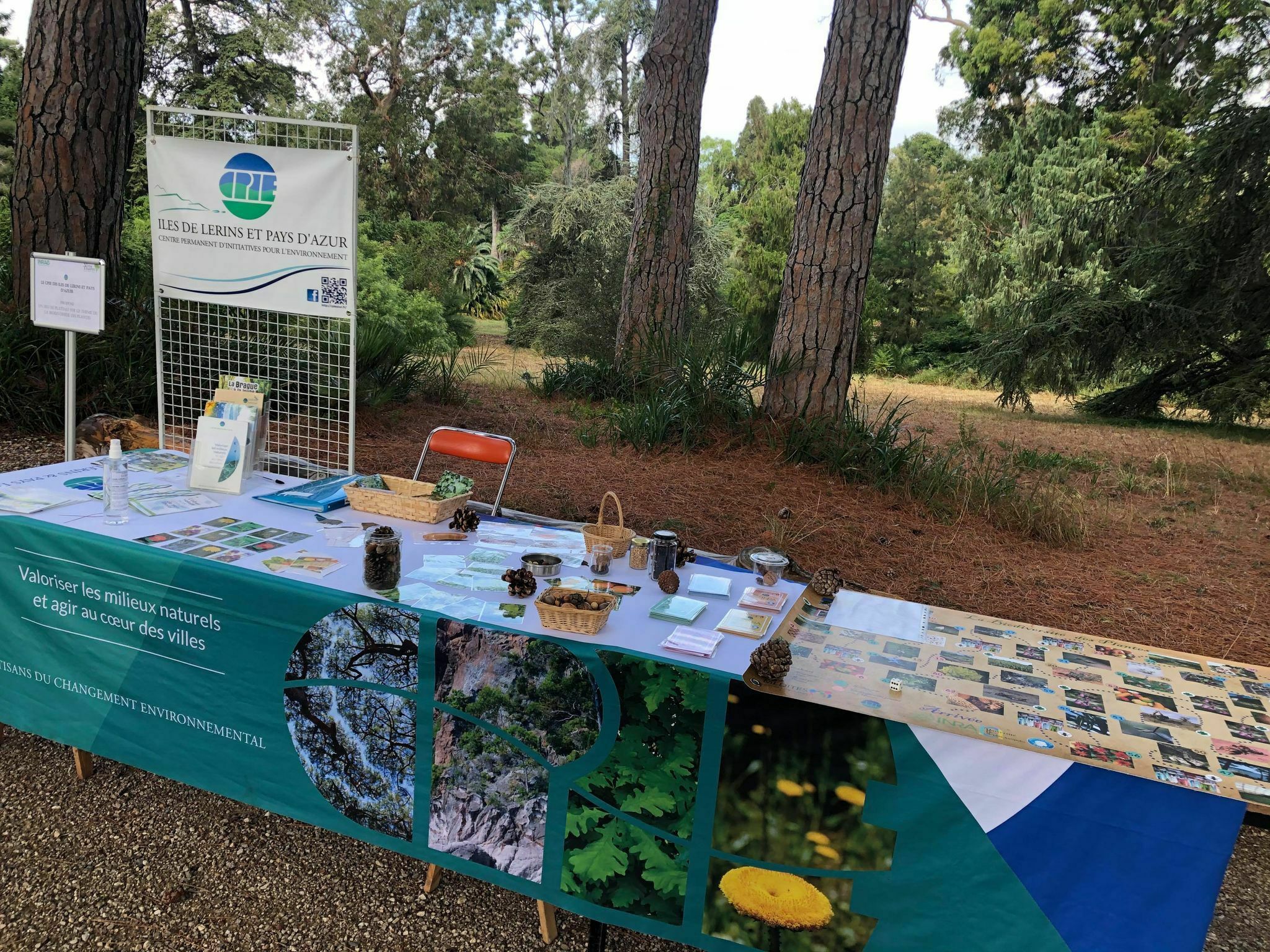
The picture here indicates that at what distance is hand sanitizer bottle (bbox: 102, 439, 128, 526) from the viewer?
8.57 feet

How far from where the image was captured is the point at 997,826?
1666mm

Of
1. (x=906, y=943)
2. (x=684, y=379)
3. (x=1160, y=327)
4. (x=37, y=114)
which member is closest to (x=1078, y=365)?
(x=1160, y=327)

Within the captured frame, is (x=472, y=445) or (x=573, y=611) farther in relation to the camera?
(x=472, y=445)

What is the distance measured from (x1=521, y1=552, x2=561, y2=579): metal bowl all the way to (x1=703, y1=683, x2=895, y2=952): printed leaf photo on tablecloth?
76 cm

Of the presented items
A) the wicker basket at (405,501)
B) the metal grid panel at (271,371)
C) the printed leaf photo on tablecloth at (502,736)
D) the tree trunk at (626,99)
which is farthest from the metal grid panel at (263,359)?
the tree trunk at (626,99)

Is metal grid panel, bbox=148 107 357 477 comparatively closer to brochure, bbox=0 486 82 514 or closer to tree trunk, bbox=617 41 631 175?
brochure, bbox=0 486 82 514

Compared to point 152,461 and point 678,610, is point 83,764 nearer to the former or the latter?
point 152,461

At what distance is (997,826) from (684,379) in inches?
181

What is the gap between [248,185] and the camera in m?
3.13

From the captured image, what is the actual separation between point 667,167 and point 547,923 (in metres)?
6.74

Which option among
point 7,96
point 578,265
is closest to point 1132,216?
point 578,265

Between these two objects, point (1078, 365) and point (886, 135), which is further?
point (1078, 365)

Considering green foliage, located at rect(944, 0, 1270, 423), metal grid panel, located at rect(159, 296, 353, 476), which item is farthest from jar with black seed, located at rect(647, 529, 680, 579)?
green foliage, located at rect(944, 0, 1270, 423)

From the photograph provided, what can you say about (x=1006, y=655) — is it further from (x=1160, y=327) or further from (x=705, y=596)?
(x=1160, y=327)
